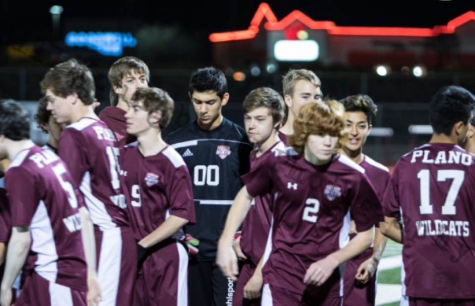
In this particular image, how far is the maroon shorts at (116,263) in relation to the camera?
568 cm

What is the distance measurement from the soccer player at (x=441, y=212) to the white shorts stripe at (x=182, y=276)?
5.22ft

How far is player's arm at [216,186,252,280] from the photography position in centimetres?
500

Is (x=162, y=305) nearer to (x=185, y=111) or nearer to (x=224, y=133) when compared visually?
(x=224, y=133)

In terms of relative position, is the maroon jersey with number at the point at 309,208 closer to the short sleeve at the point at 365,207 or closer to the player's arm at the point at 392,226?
the short sleeve at the point at 365,207

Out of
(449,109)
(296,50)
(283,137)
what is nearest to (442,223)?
(449,109)

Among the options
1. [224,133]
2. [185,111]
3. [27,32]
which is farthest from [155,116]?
[27,32]

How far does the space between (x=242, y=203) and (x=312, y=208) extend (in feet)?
1.36

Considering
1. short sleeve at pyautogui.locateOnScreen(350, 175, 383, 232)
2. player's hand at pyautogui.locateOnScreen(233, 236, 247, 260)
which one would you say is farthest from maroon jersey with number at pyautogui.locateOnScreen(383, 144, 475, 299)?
player's hand at pyautogui.locateOnScreen(233, 236, 247, 260)

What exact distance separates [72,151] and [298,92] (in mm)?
2309

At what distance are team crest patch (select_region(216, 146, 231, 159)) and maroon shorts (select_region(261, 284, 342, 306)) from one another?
1.86 metres

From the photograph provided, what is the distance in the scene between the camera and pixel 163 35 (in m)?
56.5

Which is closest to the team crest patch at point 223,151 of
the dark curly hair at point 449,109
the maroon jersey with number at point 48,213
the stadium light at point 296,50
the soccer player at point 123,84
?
the soccer player at point 123,84

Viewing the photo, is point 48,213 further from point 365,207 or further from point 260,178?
point 365,207

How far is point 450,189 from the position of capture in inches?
212
